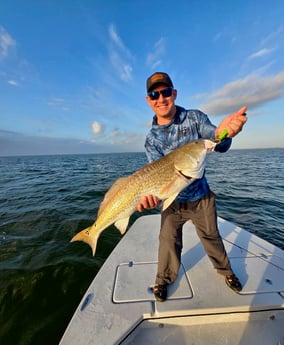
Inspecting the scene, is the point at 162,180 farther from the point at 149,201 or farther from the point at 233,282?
the point at 233,282

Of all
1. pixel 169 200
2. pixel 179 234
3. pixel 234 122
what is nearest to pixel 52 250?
pixel 179 234

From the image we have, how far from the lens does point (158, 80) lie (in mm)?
2889

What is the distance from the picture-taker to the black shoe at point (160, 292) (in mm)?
2746

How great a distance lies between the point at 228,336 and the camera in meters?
2.39

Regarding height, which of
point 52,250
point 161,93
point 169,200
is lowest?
point 52,250

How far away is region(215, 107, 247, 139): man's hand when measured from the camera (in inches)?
83.2

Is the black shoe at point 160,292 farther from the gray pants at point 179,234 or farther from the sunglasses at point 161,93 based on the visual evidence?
the sunglasses at point 161,93

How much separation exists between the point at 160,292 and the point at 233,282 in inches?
45.1

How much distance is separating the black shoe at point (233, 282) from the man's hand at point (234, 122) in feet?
7.31

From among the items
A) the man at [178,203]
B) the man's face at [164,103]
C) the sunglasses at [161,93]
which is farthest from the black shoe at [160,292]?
the sunglasses at [161,93]

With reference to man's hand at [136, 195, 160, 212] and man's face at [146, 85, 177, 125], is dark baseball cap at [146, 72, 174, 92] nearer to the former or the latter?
man's face at [146, 85, 177, 125]

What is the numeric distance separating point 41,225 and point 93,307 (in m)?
5.71

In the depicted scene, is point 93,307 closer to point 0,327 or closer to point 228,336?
point 228,336

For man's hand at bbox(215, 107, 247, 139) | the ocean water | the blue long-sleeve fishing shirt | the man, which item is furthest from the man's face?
the ocean water
